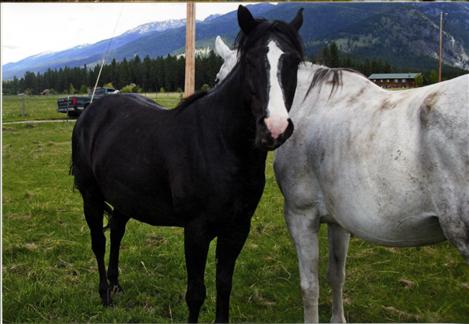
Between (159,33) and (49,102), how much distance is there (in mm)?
1124

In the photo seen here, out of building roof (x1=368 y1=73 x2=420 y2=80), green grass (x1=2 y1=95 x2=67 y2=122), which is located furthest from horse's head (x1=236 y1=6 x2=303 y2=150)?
green grass (x1=2 y1=95 x2=67 y2=122)

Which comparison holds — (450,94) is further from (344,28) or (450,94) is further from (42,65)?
(42,65)

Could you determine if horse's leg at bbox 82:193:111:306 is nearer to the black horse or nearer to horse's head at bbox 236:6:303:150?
the black horse

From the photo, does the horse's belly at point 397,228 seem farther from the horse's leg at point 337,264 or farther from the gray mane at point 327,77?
the gray mane at point 327,77

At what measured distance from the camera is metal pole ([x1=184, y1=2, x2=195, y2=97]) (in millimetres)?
Result: 3365

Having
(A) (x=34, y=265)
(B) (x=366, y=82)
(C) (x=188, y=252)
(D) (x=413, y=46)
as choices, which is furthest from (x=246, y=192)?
(A) (x=34, y=265)

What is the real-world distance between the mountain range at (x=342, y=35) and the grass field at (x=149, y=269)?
18.5 inches

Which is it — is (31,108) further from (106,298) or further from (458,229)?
(458,229)

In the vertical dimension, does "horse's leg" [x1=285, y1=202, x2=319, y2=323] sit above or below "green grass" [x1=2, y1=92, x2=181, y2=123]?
below

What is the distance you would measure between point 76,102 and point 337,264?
8.38ft

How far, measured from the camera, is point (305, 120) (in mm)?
3021

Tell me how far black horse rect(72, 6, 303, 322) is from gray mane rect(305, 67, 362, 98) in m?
0.59

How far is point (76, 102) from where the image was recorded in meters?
3.95

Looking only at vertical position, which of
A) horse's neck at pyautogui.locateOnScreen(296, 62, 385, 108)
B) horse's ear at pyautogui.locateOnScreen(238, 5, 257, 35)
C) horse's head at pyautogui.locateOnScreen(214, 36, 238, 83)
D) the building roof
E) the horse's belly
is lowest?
the horse's belly
